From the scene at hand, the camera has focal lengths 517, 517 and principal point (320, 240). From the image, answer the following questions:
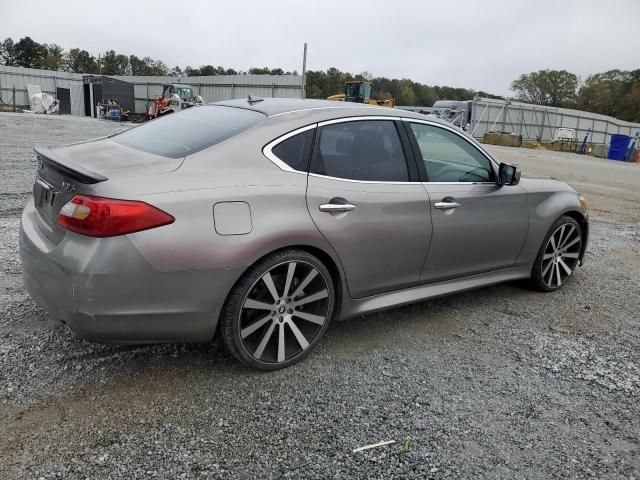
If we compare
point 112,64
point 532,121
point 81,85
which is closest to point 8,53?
point 112,64

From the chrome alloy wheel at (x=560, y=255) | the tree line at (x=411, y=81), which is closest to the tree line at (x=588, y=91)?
the tree line at (x=411, y=81)

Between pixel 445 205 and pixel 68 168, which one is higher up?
pixel 68 168

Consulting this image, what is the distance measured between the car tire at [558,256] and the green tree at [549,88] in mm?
85494

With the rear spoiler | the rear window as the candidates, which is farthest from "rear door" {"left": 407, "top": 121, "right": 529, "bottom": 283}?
the rear spoiler

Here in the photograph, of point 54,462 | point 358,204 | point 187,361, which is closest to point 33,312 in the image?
point 187,361

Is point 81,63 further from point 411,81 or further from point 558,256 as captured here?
point 558,256

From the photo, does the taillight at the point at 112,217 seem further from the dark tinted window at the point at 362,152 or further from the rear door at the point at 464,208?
the rear door at the point at 464,208

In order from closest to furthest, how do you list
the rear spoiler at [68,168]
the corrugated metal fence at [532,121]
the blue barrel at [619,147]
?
the rear spoiler at [68,168] → the blue barrel at [619,147] → the corrugated metal fence at [532,121]

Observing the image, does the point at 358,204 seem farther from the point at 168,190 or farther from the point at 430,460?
the point at 430,460

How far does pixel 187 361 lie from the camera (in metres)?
3.15

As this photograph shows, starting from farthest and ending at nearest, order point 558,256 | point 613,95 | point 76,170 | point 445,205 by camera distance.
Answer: point 613,95, point 558,256, point 445,205, point 76,170

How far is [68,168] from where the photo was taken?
8.72 ft

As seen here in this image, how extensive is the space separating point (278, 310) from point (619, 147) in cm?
3265

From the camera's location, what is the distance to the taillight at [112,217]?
2.47 m
